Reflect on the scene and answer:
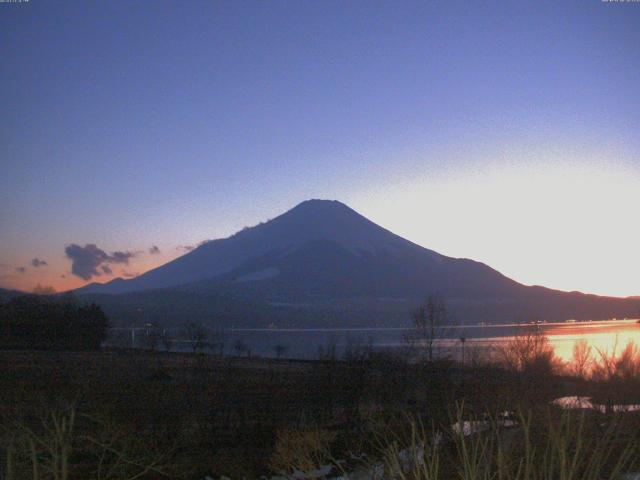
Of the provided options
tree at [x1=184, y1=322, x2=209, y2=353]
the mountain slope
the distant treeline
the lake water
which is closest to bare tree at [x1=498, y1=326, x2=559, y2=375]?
the lake water

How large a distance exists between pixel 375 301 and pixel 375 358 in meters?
80.7

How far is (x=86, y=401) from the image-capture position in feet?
52.1

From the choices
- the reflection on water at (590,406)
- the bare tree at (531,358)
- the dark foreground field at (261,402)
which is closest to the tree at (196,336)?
the dark foreground field at (261,402)

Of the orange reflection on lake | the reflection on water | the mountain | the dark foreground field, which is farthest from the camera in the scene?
the mountain

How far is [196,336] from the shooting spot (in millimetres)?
48406

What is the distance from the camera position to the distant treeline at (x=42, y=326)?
82.5ft

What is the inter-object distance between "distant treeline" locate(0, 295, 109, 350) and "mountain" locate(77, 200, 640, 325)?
36.2 meters

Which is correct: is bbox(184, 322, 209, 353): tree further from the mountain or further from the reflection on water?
the reflection on water

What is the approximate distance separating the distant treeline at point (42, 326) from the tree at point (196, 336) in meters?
12.5

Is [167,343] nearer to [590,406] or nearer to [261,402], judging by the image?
[261,402]

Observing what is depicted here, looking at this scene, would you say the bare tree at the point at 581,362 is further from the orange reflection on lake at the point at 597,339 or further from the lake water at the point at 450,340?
the lake water at the point at 450,340

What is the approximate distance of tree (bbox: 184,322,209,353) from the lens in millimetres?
44100

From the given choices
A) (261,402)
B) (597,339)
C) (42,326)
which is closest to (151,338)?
(42,326)

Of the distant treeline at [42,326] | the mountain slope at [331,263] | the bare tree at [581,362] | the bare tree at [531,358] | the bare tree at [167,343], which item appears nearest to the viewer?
the bare tree at [581,362]
